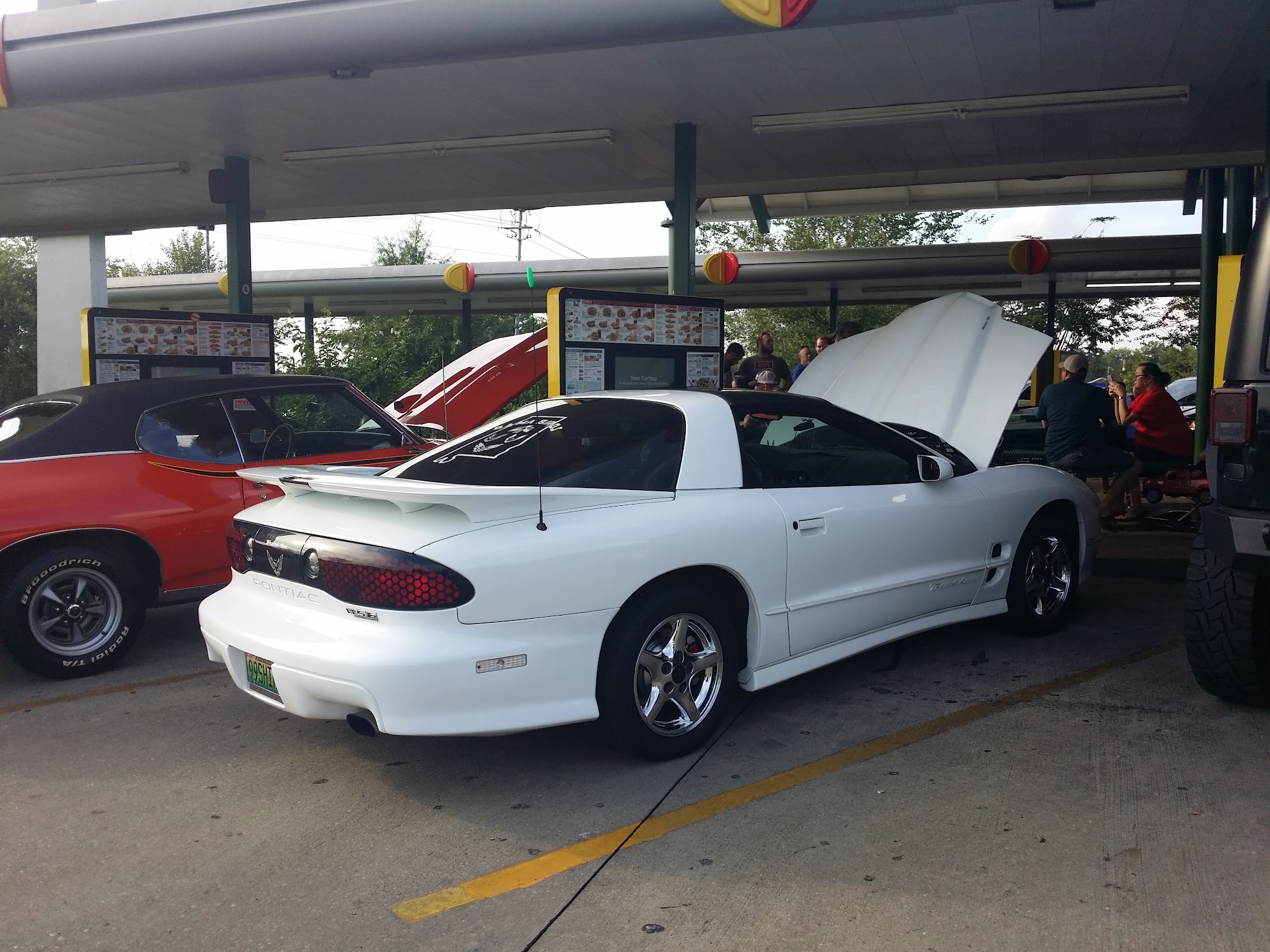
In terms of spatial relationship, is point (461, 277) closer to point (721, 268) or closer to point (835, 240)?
point (721, 268)

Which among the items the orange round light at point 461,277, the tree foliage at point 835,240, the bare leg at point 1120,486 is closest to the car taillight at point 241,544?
the bare leg at point 1120,486

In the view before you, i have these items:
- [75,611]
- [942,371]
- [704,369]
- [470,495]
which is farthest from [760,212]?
[470,495]

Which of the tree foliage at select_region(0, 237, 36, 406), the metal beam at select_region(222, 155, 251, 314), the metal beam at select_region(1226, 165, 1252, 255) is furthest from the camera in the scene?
the tree foliage at select_region(0, 237, 36, 406)

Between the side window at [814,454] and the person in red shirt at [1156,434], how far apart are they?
6346 mm

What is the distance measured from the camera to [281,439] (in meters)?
6.48

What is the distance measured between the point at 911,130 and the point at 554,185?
183 inches

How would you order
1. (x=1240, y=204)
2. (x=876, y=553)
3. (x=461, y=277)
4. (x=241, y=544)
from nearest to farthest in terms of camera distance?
(x=241, y=544) < (x=876, y=553) < (x=1240, y=204) < (x=461, y=277)

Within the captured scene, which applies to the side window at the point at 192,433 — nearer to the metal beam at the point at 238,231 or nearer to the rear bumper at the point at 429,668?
the rear bumper at the point at 429,668

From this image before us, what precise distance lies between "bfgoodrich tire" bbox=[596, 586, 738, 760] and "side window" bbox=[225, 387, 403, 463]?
3.25m

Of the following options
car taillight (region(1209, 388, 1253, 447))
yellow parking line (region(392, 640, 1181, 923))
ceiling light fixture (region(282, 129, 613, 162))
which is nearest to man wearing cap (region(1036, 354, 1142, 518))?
ceiling light fixture (region(282, 129, 613, 162))

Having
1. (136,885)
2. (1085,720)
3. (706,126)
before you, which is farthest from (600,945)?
(706,126)

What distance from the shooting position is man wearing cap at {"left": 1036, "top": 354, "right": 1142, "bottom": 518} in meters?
9.59

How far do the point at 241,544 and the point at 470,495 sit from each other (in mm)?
1332

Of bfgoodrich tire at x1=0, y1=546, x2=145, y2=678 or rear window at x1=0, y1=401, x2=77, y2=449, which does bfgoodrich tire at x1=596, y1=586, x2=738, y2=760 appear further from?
rear window at x1=0, y1=401, x2=77, y2=449
